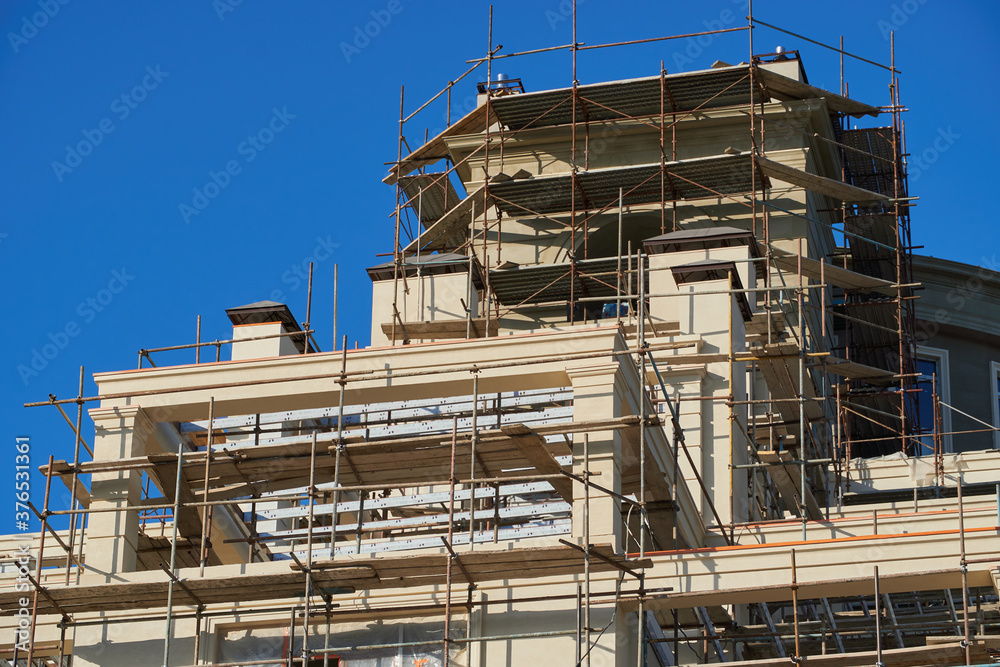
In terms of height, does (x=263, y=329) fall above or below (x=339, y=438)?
above

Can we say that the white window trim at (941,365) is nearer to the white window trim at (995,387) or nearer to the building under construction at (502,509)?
the white window trim at (995,387)

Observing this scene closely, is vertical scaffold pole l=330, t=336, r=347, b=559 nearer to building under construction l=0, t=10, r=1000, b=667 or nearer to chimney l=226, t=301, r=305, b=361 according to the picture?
building under construction l=0, t=10, r=1000, b=667

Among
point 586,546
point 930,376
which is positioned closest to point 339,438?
point 586,546

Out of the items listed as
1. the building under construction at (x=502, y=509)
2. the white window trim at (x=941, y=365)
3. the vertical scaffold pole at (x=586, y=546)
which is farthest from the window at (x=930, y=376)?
the vertical scaffold pole at (x=586, y=546)

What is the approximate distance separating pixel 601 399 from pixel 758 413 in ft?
35.8

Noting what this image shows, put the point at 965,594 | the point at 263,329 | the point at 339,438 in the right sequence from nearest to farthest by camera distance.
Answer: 1. the point at 965,594
2. the point at 339,438
3. the point at 263,329

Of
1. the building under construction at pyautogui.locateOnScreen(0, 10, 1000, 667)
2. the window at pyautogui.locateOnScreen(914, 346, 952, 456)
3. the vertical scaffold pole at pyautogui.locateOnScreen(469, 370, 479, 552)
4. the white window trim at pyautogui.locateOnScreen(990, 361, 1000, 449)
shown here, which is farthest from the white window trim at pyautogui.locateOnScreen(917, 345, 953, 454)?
the vertical scaffold pole at pyautogui.locateOnScreen(469, 370, 479, 552)

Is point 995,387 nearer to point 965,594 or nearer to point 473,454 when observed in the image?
point 965,594

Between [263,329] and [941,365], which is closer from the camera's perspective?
[263,329]

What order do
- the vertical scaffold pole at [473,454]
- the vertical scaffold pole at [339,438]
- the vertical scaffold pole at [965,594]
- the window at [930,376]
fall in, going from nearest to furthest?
the vertical scaffold pole at [965,594], the vertical scaffold pole at [473,454], the vertical scaffold pole at [339,438], the window at [930,376]

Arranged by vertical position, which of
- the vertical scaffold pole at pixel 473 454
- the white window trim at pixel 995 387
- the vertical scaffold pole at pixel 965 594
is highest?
the white window trim at pixel 995 387

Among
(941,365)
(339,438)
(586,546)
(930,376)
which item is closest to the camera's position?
(586,546)

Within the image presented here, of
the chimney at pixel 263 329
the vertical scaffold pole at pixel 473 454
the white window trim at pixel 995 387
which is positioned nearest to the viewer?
the vertical scaffold pole at pixel 473 454

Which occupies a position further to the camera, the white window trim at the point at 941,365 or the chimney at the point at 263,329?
the white window trim at the point at 941,365
